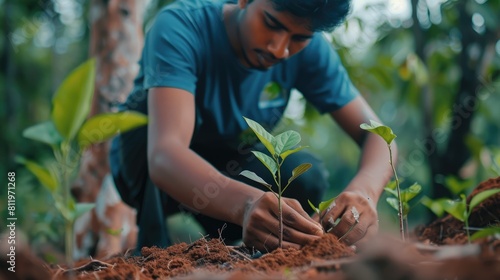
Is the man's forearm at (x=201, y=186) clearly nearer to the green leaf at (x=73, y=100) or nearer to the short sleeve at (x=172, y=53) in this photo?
the short sleeve at (x=172, y=53)

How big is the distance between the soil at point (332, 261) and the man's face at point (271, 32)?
0.55 m

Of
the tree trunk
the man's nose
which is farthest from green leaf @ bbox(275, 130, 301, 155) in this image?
the tree trunk

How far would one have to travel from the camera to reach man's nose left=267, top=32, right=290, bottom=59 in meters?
1.37

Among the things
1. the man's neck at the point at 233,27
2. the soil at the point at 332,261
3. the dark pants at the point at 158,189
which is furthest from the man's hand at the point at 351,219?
the man's neck at the point at 233,27

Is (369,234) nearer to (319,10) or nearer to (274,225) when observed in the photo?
(274,225)

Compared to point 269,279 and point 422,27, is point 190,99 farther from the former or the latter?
point 422,27

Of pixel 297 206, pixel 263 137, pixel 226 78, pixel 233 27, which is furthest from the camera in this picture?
pixel 226 78

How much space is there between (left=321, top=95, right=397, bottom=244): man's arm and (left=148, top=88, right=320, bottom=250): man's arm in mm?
97

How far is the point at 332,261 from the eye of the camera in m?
0.68

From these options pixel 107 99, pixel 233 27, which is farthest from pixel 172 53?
pixel 107 99

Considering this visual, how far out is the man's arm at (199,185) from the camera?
1.01 metres

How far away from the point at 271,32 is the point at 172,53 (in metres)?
0.28

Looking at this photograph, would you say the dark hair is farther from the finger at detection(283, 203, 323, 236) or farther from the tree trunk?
the tree trunk

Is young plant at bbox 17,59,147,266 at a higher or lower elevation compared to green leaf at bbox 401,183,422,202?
higher
